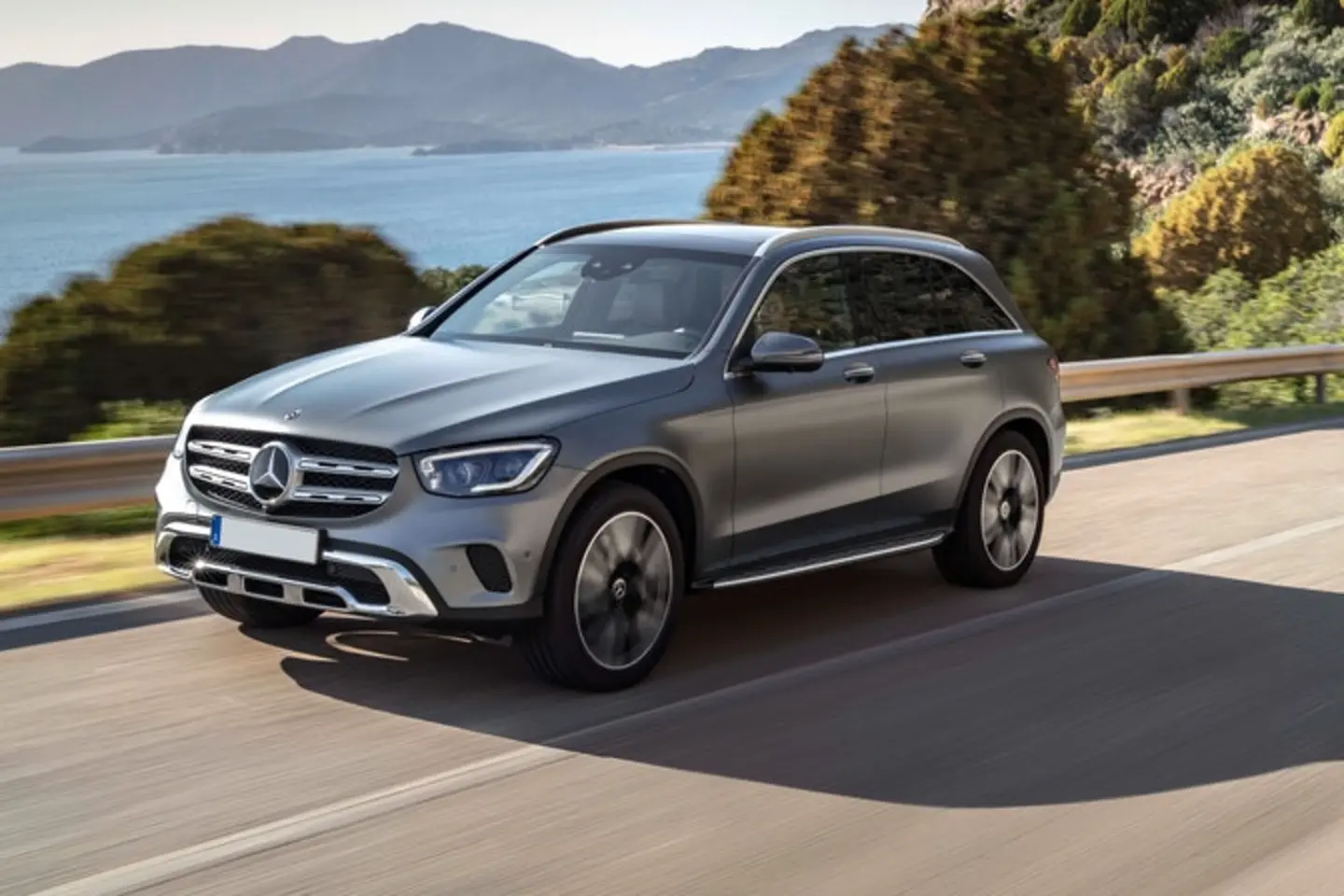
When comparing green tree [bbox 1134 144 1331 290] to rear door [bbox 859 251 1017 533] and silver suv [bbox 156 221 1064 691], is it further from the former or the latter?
silver suv [bbox 156 221 1064 691]

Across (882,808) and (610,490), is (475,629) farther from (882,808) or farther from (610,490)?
(882,808)

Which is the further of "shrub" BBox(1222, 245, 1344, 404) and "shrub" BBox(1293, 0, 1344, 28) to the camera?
"shrub" BBox(1293, 0, 1344, 28)

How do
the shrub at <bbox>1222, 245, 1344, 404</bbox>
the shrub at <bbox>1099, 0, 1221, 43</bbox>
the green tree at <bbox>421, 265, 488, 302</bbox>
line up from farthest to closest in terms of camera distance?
the shrub at <bbox>1099, 0, 1221, 43</bbox> < the shrub at <bbox>1222, 245, 1344, 404</bbox> < the green tree at <bbox>421, 265, 488, 302</bbox>

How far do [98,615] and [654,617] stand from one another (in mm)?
2510

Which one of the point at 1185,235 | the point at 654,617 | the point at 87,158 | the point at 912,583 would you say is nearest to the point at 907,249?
the point at 912,583

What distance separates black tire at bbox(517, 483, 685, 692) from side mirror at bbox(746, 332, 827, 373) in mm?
742

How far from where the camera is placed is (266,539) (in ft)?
21.6

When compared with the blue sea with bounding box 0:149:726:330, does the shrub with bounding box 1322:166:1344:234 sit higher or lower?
lower

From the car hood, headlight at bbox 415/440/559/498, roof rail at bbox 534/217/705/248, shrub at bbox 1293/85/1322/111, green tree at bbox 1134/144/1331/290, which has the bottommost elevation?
green tree at bbox 1134/144/1331/290

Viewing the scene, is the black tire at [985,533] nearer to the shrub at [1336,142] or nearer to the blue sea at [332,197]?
the blue sea at [332,197]

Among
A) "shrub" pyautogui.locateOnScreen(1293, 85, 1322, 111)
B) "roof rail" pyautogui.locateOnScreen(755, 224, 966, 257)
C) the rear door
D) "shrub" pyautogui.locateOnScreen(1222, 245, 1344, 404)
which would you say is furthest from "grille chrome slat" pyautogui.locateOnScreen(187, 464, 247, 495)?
"shrub" pyautogui.locateOnScreen(1293, 85, 1322, 111)

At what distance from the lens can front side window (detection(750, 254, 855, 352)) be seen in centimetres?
771

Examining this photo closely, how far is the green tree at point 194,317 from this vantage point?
1231 cm

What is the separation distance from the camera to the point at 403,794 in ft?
18.4
